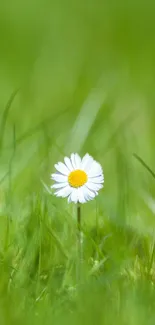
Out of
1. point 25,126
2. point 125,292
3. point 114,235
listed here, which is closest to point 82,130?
point 25,126

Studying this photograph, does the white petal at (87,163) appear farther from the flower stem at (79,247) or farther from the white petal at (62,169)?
the flower stem at (79,247)

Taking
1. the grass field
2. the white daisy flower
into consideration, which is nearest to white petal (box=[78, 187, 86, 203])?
the white daisy flower

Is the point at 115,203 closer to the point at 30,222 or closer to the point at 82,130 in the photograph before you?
the point at 30,222

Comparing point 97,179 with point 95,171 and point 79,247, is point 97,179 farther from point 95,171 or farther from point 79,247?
point 79,247

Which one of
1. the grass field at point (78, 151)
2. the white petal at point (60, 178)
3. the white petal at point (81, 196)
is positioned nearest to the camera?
the grass field at point (78, 151)

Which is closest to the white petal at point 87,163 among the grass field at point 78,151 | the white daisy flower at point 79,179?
the white daisy flower at point 79,179

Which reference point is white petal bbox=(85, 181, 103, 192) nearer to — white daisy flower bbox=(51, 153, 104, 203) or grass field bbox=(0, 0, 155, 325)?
white daisy flower bbox=(51, 153, 104, 203)

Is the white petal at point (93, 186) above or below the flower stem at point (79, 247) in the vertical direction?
above

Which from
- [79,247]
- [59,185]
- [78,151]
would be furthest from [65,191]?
[78,151]
